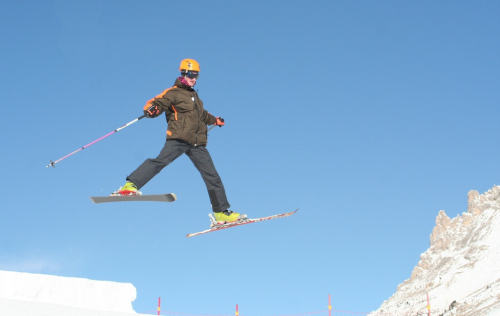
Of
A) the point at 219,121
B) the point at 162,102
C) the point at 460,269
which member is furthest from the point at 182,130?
the point at 460,269

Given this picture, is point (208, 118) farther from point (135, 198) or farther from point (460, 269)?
point (460, 269)

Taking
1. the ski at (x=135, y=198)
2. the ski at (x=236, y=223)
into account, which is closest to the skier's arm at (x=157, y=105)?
the ski at (x=135, y=198)

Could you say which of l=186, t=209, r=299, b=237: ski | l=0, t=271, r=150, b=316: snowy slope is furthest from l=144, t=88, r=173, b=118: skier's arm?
l=0, t=271, r=150, b=316: snowy slope

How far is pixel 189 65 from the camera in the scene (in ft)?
29.8

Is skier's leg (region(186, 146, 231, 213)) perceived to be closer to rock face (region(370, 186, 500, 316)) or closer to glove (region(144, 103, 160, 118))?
glove (region(144, 103, 160, 118))

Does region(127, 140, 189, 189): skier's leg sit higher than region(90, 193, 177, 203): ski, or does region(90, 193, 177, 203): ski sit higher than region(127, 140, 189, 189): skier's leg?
region(127, 140, 189, 189): skier's leg

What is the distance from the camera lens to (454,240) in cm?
13312

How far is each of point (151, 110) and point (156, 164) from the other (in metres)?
0.89

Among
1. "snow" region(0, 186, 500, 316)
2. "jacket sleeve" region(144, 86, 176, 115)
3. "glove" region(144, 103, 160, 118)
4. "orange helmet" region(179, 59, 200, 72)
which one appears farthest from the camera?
"snow" region(0, 186, 500, 316)

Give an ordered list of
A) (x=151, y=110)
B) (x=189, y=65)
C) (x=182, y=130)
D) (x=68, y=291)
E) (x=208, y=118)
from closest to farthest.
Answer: (x=151, y=110) < (x=182, y=130) < (x=189, y=65) < (x=208, y=118) < (x=68, y=291)

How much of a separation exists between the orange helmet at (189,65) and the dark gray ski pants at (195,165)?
1272 millimetres

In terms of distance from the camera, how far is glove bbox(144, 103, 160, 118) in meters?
8.63

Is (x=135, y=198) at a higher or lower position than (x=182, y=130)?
lower

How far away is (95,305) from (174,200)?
59.7 ft
